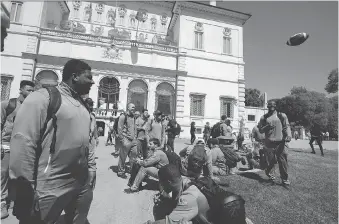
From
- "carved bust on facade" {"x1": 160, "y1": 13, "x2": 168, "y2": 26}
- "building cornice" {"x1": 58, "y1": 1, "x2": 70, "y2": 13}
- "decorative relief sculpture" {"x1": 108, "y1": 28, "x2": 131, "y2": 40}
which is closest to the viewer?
"building cornice" {"x1": 58, "y1": 1, "x2": 70, "y2": 13}

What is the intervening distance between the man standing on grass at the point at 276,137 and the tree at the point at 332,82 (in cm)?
3953

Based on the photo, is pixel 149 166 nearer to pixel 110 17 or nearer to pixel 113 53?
pixel 113 53

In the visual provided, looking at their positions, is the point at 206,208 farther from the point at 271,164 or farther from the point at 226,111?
the point at 226,111

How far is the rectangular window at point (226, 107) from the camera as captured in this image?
777 inches

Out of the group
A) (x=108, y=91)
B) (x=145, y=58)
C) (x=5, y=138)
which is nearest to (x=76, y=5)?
(x=145, y=58)

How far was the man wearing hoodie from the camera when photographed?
4.47 ft

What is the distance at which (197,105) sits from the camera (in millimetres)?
19141

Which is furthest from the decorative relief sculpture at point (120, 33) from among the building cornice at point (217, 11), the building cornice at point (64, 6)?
the building cornice at point (217, 11)

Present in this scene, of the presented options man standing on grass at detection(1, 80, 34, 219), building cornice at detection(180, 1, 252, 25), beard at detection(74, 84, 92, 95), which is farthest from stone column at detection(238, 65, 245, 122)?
beard at detection(74, 84, 92, 95)

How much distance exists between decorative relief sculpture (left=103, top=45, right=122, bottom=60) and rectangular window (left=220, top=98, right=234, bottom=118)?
36.4 ft

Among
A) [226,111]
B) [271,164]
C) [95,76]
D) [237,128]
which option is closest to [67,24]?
[95,76]

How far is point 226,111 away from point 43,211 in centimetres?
1966

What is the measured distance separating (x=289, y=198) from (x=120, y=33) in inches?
932

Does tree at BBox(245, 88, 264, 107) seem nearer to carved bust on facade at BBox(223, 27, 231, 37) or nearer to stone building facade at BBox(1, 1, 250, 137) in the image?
stone building facade at BBox(1, 1, 250, 137)
